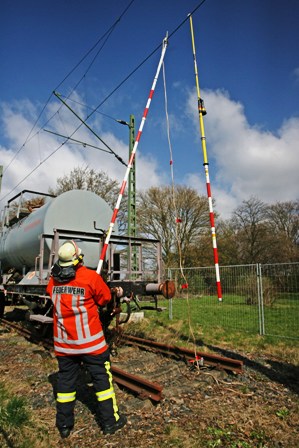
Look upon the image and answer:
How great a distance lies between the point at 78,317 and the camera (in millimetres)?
3594

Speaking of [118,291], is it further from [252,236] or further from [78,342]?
[252,236]

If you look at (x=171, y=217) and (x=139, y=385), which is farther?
(x=171, y=217)

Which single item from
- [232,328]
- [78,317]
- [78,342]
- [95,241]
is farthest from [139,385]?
[232,328]

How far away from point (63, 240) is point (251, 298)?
6.46 metres

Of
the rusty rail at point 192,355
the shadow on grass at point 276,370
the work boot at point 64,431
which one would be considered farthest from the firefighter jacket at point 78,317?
the shadow on grass at point 276,370

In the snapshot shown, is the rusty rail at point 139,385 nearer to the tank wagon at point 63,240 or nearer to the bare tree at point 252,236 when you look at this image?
Result: the tank wagon at point 63,240

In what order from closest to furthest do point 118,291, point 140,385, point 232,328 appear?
point 140,385 < point 118,291 < point 232,328

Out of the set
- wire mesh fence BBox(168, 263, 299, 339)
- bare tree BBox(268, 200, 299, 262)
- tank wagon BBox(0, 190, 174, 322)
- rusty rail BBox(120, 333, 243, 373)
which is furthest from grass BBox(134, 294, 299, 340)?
bare tree BBox(268, 200, 299, 262)

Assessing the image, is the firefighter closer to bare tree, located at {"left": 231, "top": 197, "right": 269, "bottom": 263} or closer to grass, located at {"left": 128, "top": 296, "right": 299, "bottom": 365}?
grass, located at {"left": 128, "top": 296, "right": 299, "bottom": 365}

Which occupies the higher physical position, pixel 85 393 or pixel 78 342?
pixel 78 342

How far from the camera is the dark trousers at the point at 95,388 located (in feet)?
11.3

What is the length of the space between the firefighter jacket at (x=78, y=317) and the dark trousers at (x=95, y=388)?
0.37ft

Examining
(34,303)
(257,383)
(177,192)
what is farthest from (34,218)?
(177,192)

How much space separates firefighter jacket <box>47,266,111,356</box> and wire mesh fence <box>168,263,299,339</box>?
188 inches
